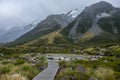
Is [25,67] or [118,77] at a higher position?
[25,67]


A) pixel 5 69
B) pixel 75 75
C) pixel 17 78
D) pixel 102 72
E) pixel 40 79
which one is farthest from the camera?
pixel 5 69

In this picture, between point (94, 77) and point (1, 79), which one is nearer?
point (1, 79)

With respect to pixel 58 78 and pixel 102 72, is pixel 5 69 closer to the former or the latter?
pixel 58 78

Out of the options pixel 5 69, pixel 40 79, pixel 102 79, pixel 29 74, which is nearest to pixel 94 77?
pixel 102 79

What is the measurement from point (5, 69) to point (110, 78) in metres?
11.1

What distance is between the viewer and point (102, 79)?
880 inches

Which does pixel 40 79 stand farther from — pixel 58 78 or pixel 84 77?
pixel 84 77

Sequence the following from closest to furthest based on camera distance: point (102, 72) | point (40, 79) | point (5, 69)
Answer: point (40, 79) → point (102, 72) → point (5, 69)

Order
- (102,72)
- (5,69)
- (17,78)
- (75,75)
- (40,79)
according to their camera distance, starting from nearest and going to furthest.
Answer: (17,78), (40,79), (75,75), (102,72), (5,69)

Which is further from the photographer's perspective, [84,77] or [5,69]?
[5,69]

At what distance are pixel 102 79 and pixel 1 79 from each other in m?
8.22

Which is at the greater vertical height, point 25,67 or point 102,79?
point 25,67

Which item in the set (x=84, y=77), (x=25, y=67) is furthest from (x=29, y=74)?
(x=84, y=77)

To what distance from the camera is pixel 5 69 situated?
1105 inches
